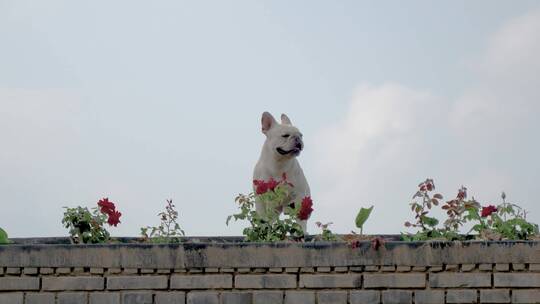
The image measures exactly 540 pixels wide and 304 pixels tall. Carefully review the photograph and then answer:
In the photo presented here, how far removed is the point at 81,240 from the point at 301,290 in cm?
234

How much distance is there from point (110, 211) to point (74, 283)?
1.11 metres

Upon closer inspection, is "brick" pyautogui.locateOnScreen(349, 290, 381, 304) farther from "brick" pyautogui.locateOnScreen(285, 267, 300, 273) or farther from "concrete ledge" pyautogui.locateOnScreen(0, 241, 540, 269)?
"brick" pyautogui.locateOnScreen(285, 267, 300, 273)

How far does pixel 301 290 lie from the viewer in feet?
28.0

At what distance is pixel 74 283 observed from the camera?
8.80 meters

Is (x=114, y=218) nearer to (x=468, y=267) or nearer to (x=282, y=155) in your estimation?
(x=282, y=155)

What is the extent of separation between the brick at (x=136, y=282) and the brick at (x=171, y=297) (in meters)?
0.07

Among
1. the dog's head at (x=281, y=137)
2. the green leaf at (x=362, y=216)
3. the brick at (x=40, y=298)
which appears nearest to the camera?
the brick at (x=40, y=298)

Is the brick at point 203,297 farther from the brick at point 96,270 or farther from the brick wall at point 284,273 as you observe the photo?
the brick at point 96,270

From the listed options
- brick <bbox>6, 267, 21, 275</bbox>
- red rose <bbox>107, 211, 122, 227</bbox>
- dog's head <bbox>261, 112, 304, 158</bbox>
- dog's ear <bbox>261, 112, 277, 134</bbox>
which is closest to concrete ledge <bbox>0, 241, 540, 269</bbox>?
brick <bbox>6, 267, 21, 275</bbox>

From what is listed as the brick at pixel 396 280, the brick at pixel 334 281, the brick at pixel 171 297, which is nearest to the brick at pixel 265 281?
the brick at pixel 334 281

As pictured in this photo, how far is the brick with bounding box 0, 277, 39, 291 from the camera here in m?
8.85

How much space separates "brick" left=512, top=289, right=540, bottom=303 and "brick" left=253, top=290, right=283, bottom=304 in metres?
1.99

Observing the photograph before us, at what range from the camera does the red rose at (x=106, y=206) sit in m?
9.73

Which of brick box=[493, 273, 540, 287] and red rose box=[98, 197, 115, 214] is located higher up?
red rose box=[98, 197, 115, 214]
